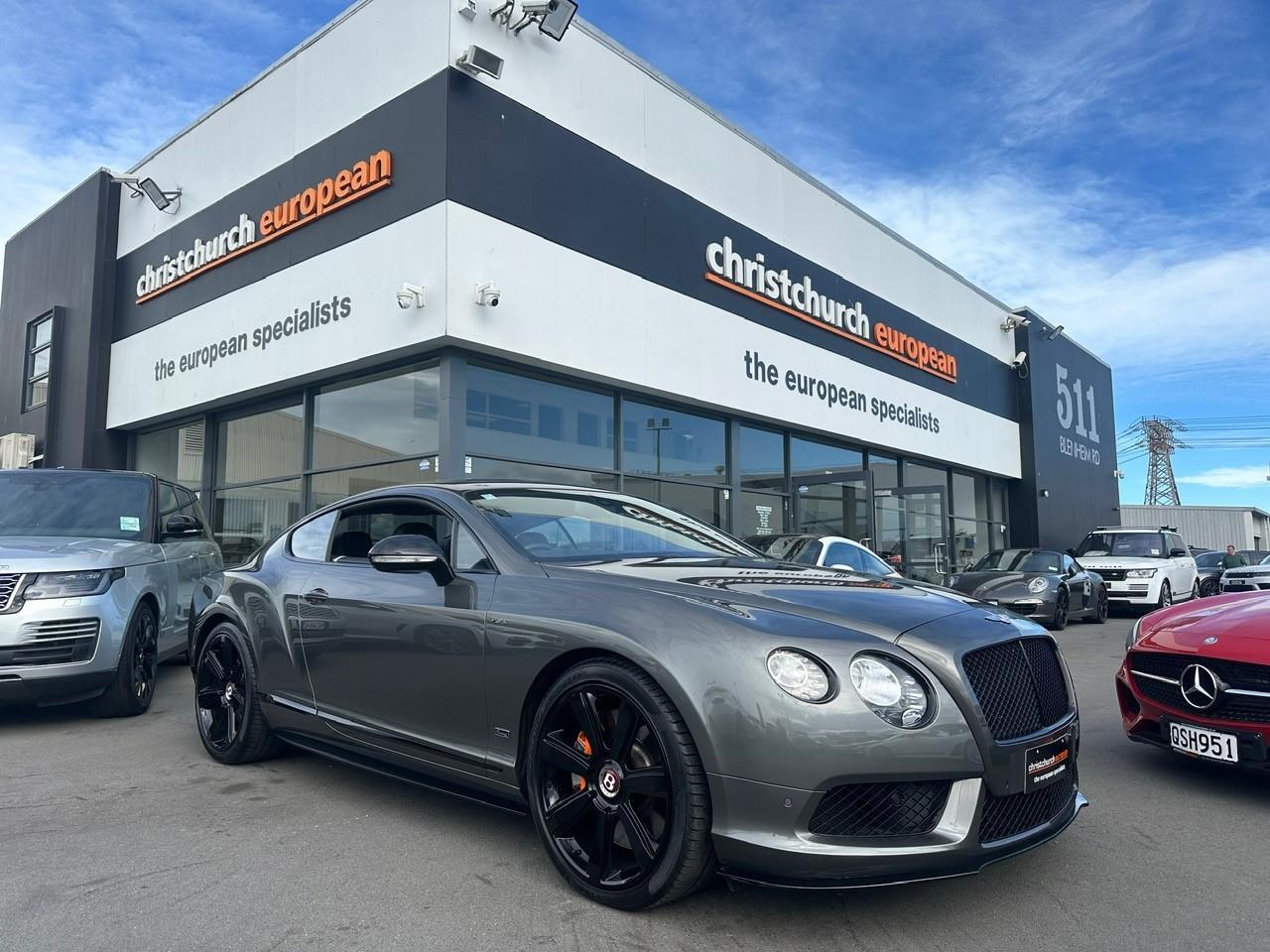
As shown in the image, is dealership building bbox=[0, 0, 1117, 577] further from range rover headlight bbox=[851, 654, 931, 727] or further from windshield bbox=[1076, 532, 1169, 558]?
range rover headlight bbox=[851, 654, 931, 727]

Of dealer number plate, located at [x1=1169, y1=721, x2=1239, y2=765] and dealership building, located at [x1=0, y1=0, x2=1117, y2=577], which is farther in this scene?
dealership building, located at [x1=0, y1=0, x2=1117, y2=577]

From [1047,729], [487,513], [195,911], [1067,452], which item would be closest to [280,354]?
[487,513]

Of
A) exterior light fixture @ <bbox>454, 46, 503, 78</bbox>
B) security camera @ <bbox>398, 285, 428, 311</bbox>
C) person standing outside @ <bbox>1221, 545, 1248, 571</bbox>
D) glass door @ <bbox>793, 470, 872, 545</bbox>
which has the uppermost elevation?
exterior light fixture @ <bbox>454, 46, 503, 78</bbox>

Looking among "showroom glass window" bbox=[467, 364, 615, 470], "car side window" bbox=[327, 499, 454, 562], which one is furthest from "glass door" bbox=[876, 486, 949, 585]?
"car side window" bbox=[327, 499, 454, 562]

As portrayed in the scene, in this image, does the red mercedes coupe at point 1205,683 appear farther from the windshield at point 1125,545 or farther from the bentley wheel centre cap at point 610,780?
the windshield at point 1125,545

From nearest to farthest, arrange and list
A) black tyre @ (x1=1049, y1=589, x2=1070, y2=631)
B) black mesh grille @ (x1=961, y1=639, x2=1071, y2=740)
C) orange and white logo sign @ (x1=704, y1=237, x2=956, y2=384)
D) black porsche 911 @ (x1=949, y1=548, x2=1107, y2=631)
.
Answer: black mesh grille @ (x1=961, y1=639, x2=1071, y2=740) < black porsche 911 @ (x1=949, y1=548, x2=1107, y2=631) < black tyre @ (x1=1049, y1=589, x2=1070, y2=631) < orange and white logo sign @ (x1=704, y1=237, x2=956, y2=384)

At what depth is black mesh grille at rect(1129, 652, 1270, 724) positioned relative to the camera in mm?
3957

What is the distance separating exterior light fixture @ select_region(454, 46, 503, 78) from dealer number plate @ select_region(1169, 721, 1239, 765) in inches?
359

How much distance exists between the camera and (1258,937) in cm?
272

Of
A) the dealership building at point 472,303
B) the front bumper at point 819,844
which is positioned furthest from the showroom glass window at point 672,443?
the front bumper at point 819,844

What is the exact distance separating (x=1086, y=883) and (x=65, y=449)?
58.2 ft

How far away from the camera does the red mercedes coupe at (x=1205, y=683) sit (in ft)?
13.0

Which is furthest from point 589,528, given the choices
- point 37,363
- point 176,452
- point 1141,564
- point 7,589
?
point 37,363

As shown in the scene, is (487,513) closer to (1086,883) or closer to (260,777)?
(260,777)
